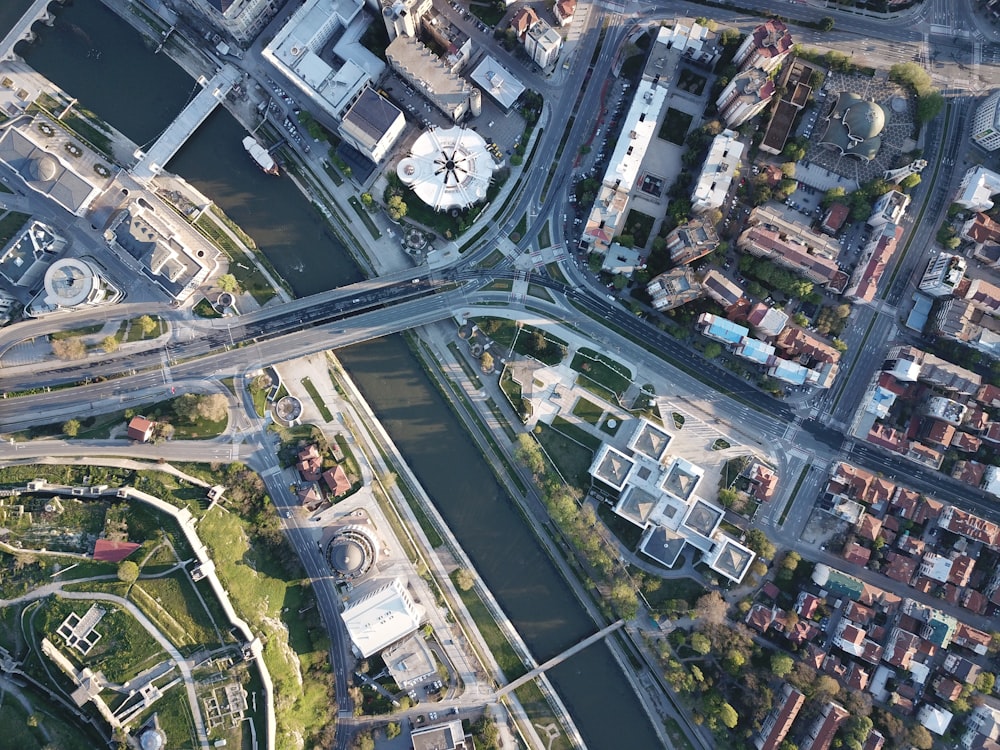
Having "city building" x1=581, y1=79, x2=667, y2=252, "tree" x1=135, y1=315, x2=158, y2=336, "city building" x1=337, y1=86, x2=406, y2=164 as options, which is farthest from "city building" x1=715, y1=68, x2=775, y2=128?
"tree" x1=135, y1=315, x2=158, y2=336

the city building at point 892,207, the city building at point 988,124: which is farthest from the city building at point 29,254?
the city building at point 988,124

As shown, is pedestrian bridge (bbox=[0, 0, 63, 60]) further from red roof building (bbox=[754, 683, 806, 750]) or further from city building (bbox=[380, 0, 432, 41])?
red roof building (bbox=[754, 683, 806, 750])

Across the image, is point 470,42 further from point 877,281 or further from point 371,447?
point 877,281

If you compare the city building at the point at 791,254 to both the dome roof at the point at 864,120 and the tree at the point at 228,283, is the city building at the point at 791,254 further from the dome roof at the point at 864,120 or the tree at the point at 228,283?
the tree at the point at 228,283

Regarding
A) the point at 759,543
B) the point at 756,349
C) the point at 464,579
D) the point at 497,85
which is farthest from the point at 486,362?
the point at 759,543

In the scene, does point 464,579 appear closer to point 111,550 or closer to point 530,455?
point 530,455

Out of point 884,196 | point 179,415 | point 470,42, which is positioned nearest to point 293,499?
point 179,415
